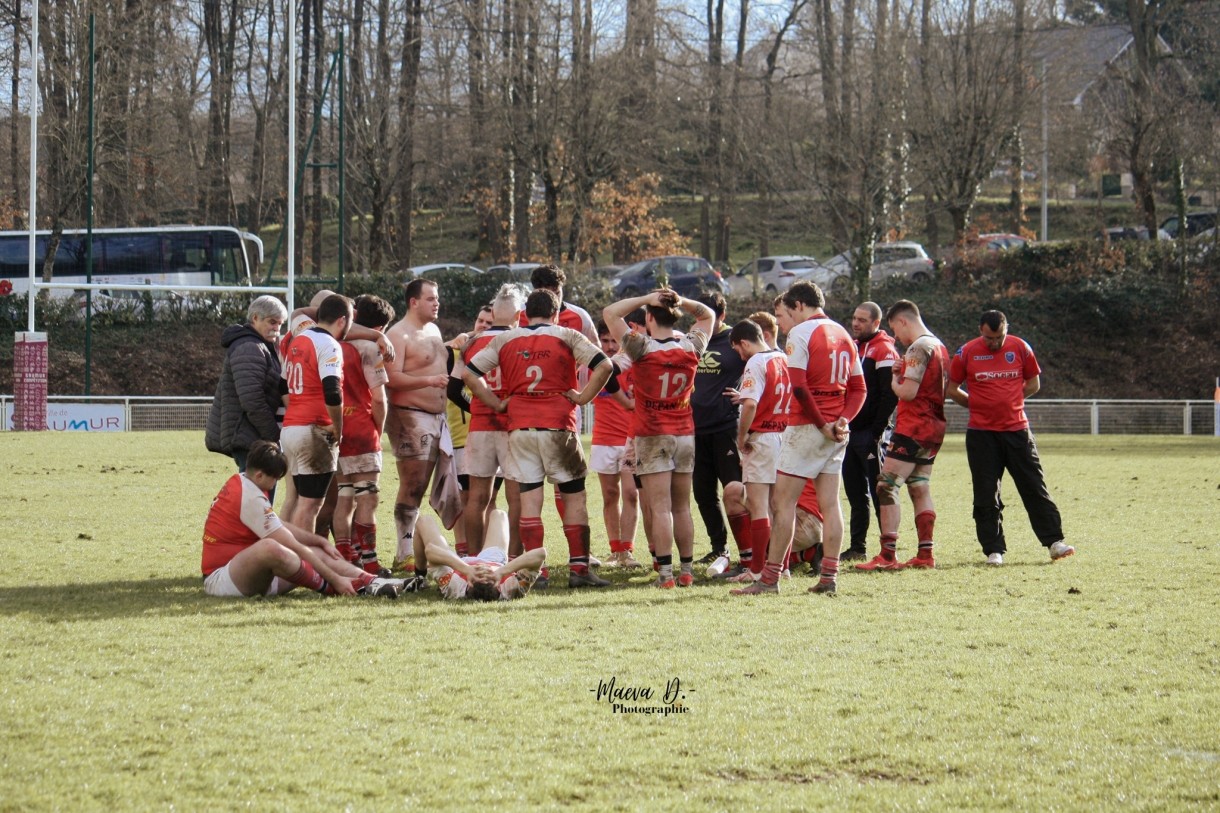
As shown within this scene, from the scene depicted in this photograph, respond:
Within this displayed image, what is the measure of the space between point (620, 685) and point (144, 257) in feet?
119

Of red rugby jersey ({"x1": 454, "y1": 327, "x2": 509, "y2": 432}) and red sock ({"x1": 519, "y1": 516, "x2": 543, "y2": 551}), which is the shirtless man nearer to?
red rugby jersey ({"x1": 454, "y1": 327, "x2": 509, "y2": 432})

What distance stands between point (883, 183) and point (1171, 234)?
13137mm

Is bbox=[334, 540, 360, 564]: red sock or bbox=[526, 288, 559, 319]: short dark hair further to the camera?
bbox=[334, 540, 360, 564]: red sock

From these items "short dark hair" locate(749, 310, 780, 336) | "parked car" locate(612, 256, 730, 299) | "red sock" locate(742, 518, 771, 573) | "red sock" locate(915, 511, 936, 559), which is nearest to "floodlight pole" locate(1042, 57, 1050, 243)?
"parked car" locate(612, 256, 730, 299)

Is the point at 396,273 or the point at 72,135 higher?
the point at 72,135

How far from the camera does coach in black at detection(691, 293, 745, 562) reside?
33.0 feet

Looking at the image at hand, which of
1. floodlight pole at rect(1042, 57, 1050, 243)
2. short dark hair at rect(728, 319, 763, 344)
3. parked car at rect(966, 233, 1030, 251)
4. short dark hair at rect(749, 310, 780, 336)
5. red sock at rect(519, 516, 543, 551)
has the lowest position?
red sock at rect(519, 516, 543, 551)

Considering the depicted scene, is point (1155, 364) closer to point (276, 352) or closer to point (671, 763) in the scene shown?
point (276, 352)

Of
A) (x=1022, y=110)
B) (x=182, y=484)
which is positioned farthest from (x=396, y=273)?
(x=182, y=484)

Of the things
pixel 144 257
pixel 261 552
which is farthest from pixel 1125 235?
pixel 261 552

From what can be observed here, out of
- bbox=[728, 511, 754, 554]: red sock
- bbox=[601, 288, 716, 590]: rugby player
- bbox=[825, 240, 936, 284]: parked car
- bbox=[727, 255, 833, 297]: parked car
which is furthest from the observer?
bbox=[727, 255, 833, 297]: parked car

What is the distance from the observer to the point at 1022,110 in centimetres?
3834

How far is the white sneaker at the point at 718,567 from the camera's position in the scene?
31.2ft

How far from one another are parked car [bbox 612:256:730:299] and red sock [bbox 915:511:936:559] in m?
29.0
